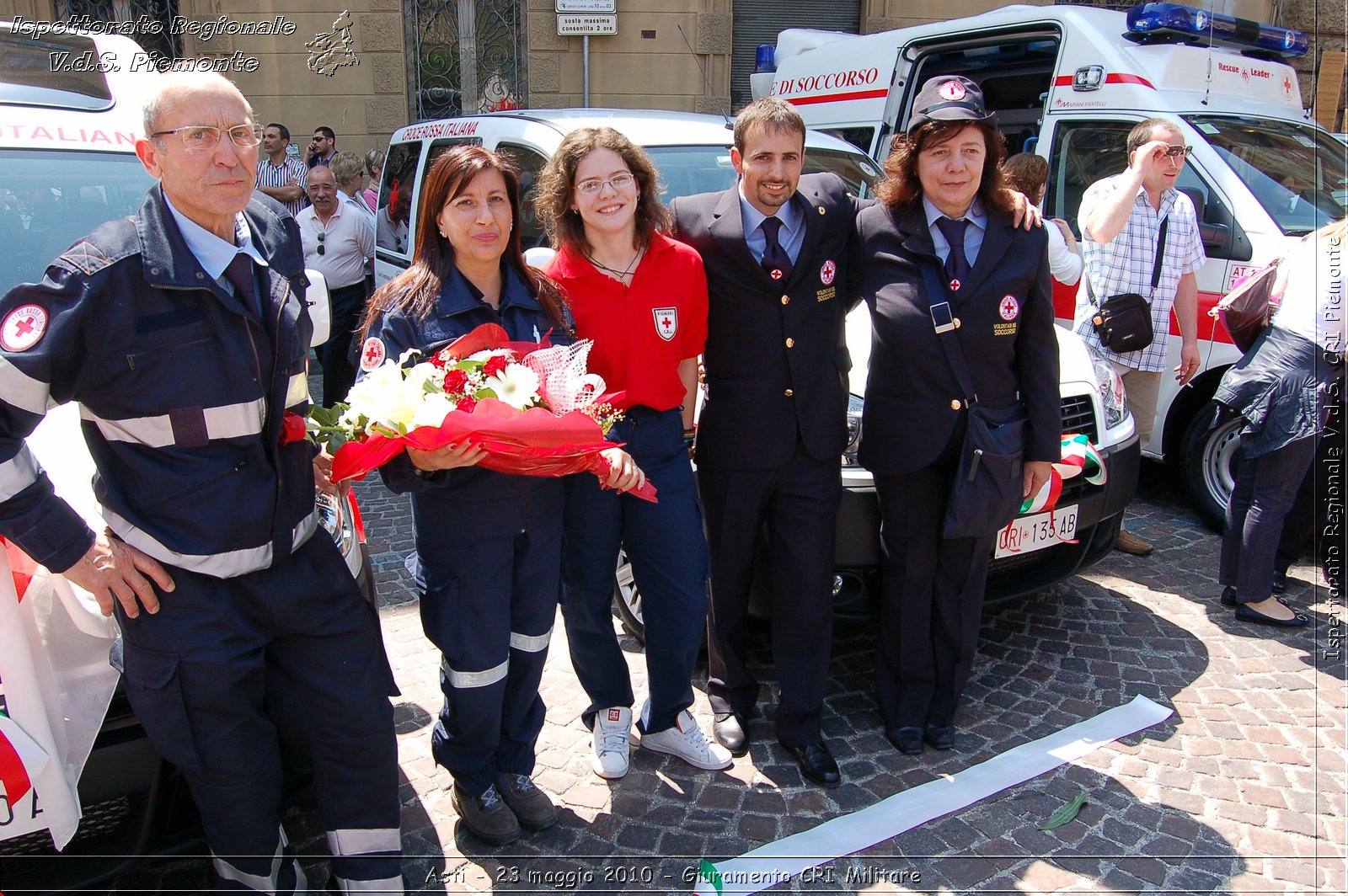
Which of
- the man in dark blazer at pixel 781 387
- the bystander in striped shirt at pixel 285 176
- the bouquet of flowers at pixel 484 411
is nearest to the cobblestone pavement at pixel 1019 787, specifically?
the man in dark blazer at pixel 781 387

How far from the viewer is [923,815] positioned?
302 cm

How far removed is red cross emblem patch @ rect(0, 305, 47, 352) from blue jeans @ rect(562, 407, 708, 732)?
1439mm

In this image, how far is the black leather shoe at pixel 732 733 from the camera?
3.35 meters

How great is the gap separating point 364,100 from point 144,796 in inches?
462

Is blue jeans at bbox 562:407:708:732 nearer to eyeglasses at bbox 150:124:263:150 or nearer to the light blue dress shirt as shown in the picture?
the light blue dress shirt

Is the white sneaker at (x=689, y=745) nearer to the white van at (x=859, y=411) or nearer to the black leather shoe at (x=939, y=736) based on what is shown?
the white van at (x=859, y=411)

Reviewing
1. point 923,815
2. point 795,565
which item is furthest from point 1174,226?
point 923,815

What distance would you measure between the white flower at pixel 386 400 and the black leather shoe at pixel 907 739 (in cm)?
210

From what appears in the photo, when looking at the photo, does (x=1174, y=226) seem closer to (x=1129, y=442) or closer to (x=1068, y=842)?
(x=1129, y=442)

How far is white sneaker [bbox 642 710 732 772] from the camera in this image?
3262mm

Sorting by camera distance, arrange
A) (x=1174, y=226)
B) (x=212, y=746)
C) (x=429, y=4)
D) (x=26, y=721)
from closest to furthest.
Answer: (x=26, y=721), (x=212, y=746), (x=1174, y=226), (x=429, y=4)

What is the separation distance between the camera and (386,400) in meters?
2.30

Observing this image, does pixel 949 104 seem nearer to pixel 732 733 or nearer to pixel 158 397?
pixel 732 733

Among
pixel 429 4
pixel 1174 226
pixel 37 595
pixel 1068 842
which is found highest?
pixel 429 4
